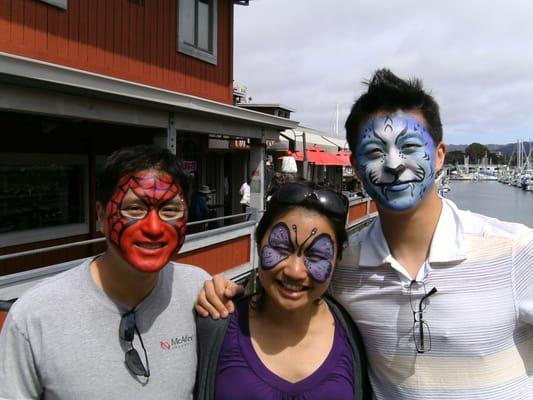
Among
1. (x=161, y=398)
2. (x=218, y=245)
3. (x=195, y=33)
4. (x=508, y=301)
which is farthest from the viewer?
(x=195, y=33)

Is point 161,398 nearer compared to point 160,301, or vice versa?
point 161,398

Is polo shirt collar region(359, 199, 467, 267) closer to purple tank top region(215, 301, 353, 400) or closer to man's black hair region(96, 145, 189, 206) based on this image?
purple tank top region(215, 301, 353, 400)

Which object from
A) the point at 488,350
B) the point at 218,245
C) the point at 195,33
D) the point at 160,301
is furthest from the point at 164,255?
the point at 195,33

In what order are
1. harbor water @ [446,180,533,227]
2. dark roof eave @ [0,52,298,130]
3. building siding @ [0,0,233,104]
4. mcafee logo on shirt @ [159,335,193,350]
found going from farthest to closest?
harbor water @ [446,180,533,227]
building siding @ [0,0,233,104]
dark roof eave @ [0,52,298,130]
mcafee logo on shirt @ [159,335,193,350]

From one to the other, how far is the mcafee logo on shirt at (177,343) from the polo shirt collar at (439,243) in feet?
2.51

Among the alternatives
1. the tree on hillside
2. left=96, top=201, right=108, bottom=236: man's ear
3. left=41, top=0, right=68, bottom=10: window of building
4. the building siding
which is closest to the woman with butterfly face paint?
left=96, top=201, right=108, bottom=236: man's ear

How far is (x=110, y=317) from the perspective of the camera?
68.4 inches

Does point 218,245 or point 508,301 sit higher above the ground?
point 508,301

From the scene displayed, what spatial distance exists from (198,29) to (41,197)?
14.6ft

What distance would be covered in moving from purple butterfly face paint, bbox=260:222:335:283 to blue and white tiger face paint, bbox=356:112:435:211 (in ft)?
0.98

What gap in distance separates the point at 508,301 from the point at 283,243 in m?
0.88

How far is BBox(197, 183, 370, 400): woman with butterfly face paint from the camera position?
1.84 metres

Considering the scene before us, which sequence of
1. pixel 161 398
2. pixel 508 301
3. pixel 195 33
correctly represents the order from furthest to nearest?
pixel 195 33 → pixel 508 301 → pixel 161 398

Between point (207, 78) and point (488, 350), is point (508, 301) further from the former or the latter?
point (207, 78)
